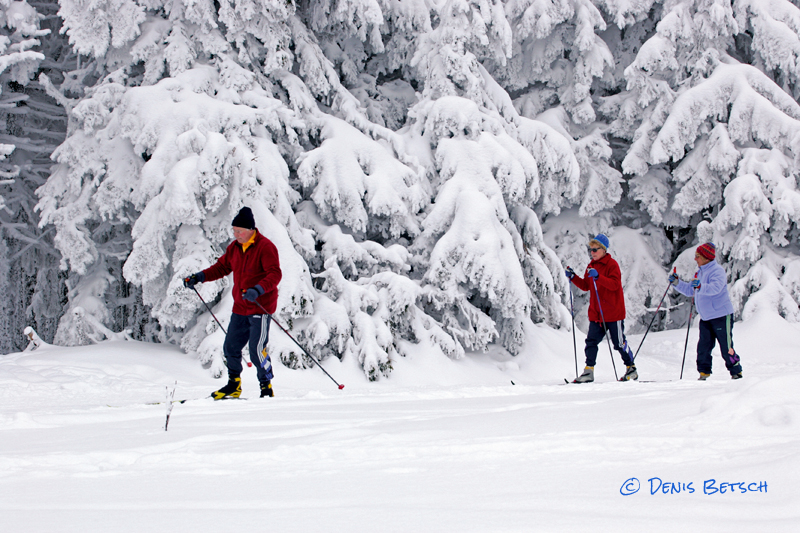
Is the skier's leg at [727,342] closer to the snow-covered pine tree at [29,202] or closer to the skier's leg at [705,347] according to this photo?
the skier's leg at [705,347]

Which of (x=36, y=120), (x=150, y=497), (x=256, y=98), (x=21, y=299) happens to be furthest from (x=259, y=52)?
(x=150, y=497)

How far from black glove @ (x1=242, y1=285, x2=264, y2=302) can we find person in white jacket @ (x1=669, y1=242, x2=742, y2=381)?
454cm

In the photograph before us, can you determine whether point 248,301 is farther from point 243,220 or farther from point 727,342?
point 727,342

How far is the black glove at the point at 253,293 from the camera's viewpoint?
5293mm

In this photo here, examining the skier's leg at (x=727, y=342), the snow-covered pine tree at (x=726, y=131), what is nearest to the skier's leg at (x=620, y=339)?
the skier's leg at (x=727, y=342)

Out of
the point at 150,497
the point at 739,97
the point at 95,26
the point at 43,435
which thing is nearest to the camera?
the point at 150,497

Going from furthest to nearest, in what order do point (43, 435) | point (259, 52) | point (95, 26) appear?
point (259, 52), point (95, 26), point (43, 435)

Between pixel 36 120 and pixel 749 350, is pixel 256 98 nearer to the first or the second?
pixel 36 120

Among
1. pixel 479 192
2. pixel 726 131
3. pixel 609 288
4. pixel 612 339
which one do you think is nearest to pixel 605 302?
pixel 609 288

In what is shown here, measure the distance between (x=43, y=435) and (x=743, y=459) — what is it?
11.6ft

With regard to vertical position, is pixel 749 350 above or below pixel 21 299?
above

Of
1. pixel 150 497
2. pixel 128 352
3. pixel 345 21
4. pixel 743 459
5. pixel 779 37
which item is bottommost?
pixel 128 352

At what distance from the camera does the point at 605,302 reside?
24.1 feet

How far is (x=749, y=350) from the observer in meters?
11.6
